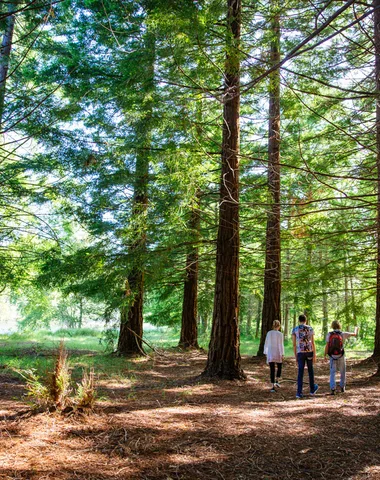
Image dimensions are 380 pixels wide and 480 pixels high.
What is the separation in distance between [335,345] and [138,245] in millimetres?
5193

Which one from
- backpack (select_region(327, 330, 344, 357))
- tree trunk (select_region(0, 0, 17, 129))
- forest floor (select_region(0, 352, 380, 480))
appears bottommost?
forest floor (select_region(0, 352, 380, 480))

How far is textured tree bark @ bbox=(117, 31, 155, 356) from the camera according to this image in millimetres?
8854

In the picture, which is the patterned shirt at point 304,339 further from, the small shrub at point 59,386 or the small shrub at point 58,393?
the small shrub at point 59,386

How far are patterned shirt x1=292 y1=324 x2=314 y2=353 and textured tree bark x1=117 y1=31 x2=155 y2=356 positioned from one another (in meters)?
4.23

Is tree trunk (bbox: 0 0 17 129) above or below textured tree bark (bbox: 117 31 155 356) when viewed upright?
above

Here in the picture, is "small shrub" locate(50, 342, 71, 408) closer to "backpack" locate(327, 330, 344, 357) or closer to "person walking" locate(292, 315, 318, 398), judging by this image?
"person walking" locate(292, 315, 318, 398)

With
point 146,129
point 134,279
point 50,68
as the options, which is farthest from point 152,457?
point 50,68

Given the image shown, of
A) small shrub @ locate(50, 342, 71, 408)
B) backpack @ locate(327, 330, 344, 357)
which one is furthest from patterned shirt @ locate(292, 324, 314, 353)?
small shrub @ locate(50, 342, 71, 408)

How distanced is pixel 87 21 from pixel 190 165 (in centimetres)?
590

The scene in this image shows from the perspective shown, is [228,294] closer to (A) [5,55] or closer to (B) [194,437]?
(B) [194,437]

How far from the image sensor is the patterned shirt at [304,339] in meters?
7.72

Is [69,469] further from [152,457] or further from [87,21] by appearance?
[87,21]

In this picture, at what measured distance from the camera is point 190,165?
8.48m

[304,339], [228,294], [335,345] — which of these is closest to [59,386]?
[228,294]
